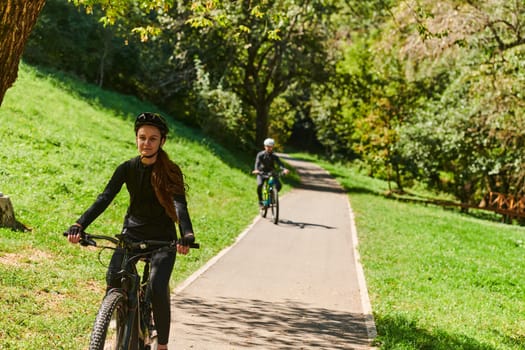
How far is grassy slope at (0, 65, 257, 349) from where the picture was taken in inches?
243

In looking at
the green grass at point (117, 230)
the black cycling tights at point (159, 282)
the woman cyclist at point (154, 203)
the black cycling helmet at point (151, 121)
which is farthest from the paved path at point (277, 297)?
the black cycling helmet at point (151, 121)

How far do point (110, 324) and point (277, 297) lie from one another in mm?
4690

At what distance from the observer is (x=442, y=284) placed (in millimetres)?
10250

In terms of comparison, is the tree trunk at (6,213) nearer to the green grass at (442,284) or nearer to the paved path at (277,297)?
the paved path at (277,297)

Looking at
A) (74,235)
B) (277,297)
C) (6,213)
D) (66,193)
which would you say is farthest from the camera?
(66,193)

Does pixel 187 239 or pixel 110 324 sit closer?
pixel 110 324

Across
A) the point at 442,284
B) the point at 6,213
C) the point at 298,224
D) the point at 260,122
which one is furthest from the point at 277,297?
the point at 260,122

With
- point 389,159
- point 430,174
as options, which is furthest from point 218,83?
point 430,174

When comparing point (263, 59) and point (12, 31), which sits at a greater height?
point (263, 59)

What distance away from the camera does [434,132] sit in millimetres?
28859

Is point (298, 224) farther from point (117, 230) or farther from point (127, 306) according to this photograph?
point (127, 306)

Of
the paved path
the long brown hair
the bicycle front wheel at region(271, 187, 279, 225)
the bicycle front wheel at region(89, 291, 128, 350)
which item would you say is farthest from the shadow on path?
the bicycle front wheel at region(89, 291, 128, 350)

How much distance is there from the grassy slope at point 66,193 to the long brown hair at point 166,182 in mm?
1907

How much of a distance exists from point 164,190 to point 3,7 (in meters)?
1.83
